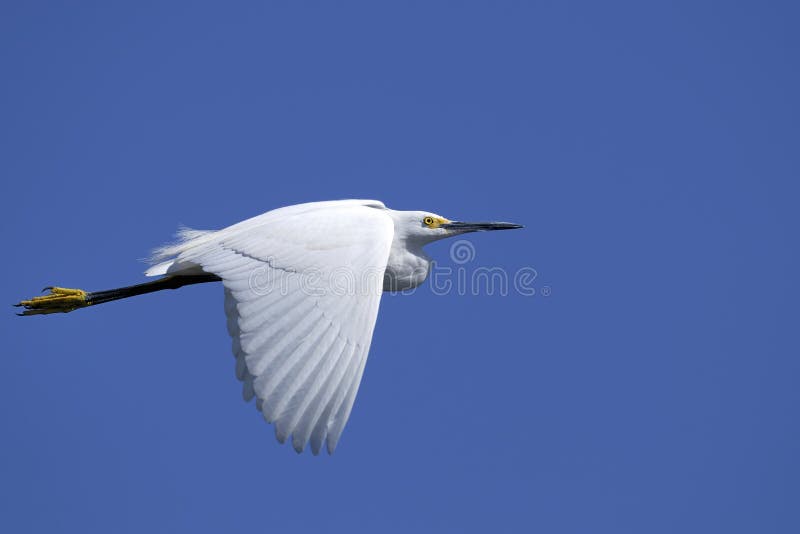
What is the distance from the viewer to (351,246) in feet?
25.0

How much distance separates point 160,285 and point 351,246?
3496 millimetres

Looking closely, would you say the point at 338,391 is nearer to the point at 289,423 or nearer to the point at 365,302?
the point at 289,423

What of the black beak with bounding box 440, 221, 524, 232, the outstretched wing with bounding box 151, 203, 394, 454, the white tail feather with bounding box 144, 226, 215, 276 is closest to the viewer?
the outstretched wing with bounding box 151, 203, 394, 454

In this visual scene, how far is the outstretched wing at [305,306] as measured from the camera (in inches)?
248

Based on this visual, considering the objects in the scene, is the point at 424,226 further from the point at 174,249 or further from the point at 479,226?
the point at 174,249

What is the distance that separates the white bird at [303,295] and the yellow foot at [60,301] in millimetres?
1417

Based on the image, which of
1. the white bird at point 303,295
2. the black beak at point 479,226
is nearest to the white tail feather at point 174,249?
the white bird at point 303,295

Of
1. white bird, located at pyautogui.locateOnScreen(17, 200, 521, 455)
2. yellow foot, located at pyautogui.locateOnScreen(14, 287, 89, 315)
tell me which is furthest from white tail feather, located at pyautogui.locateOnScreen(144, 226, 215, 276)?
yellow foot, located at pyautogui.locateOnScreen(14, 287, 89, 315)

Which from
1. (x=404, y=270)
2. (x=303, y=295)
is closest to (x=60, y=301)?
(x=404, y=270)

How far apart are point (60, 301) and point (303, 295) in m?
4.66

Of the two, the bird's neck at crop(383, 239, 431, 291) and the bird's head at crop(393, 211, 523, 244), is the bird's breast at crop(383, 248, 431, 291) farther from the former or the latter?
the bird's head at crop(393, 211, 523, 244)

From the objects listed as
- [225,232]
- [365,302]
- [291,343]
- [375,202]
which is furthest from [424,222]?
[291,343]

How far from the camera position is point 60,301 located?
1038 centimetres

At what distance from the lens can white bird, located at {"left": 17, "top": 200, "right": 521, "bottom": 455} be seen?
6309 mm
